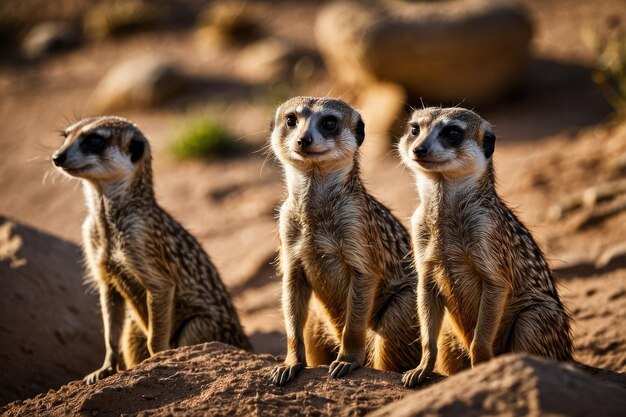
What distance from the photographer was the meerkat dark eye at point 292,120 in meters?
4.54

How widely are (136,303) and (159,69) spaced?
960cm

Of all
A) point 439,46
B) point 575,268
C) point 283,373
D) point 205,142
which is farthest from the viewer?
point 205,142

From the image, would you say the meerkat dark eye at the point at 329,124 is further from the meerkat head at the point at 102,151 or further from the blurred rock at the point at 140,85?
the blurred rock at the point at 140,85

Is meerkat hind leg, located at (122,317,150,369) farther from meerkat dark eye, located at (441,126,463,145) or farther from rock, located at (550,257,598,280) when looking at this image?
rock, located at (550,257,598,280)

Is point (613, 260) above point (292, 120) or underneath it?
underneath

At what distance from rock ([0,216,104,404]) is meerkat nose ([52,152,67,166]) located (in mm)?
1297

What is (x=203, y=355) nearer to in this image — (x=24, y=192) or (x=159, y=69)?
(x=24, y=192)

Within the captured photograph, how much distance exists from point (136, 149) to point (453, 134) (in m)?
2.17

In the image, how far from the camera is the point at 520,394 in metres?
2.88

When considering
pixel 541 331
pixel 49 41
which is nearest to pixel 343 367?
pixel 541 331

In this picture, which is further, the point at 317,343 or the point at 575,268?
the point at 575,268

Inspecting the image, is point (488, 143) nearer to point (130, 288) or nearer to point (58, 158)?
point (130, 288)

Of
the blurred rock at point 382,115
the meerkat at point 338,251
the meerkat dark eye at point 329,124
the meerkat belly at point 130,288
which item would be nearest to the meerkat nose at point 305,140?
the meerkat at point 338,251

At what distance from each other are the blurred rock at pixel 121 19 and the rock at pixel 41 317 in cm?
1126
